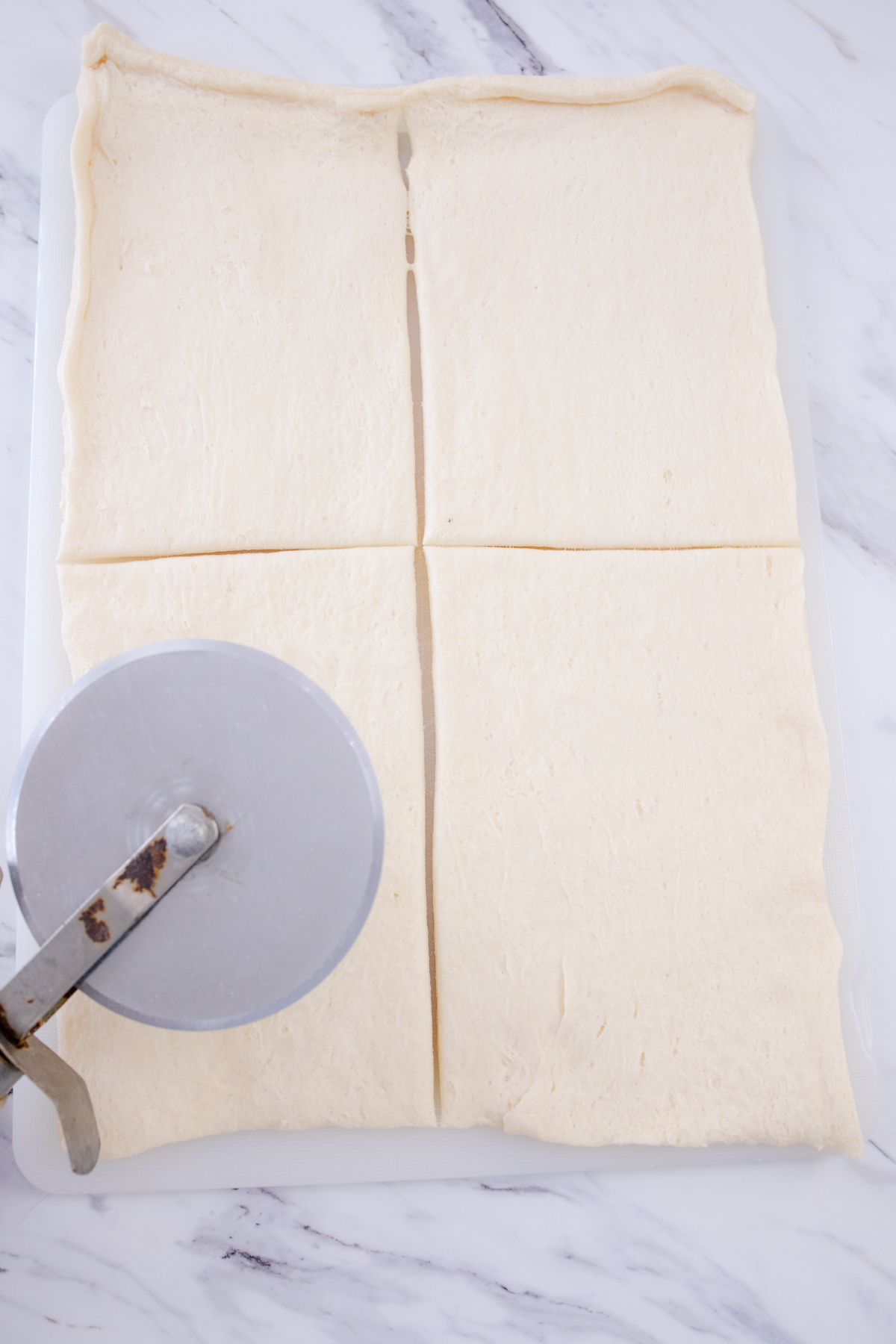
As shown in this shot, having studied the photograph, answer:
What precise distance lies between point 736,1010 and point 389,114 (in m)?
1.15

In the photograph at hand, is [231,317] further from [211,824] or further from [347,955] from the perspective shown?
[347,955]

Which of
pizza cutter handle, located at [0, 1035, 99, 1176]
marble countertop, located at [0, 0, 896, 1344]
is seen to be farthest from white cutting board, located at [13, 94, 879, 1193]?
pizza cutter handle, located at [0, 1035, 99, 1176]

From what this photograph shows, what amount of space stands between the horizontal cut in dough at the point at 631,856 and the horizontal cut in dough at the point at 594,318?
0.07 metres

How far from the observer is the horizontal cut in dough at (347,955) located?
2.94 ft

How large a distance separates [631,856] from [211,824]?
50 cm

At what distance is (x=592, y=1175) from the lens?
3.20 ft

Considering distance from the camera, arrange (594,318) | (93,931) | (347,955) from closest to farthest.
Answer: (93,931)
(347,955)
(594,318)

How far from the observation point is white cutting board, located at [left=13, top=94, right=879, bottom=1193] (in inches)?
36.9

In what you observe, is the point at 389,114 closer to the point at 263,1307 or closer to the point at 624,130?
the point at 624,130

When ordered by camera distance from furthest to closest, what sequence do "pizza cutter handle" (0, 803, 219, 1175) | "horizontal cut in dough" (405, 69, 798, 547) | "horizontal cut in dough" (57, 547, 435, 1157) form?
1. "horizontal cut in dough" (405, 69, 798, 547)
2. "horizontal cut in dough" (57, 547, 435, 1157)
3. "pizza cutter handle" (0, 803, 219, 1175)

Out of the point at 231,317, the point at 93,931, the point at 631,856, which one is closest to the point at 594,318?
the point at 231,317

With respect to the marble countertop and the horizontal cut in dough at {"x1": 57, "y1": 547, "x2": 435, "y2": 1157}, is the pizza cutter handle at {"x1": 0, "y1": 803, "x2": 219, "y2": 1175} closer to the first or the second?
the horizontal cut in dough at {"x1": 57, "y1": 547, "x2": 435, "y2": 1157}

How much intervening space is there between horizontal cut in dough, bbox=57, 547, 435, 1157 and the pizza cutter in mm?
196

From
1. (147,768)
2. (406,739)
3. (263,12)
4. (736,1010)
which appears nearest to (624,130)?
(263,12)
